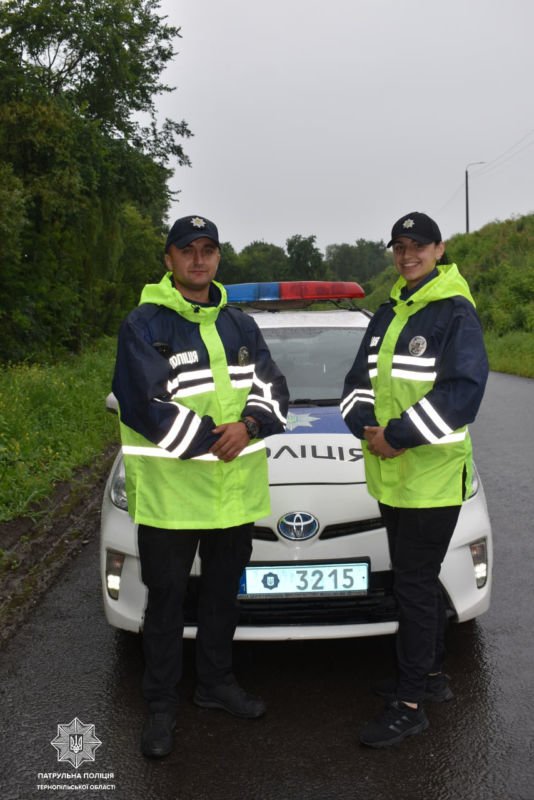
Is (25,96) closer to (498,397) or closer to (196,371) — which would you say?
(498,397)

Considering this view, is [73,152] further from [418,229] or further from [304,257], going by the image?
[304,257]

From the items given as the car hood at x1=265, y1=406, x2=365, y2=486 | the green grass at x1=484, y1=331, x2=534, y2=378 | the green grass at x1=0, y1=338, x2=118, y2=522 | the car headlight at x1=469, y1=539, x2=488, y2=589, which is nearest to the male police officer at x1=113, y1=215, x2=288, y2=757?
the car hood at x1=265, y1=406, x2=365, y2=486

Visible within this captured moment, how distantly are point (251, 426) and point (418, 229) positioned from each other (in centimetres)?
95

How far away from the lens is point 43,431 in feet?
26.2

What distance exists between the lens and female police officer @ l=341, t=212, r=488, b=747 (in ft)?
8.86

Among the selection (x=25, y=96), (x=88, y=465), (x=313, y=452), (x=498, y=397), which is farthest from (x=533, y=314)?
(x=313, y=452)

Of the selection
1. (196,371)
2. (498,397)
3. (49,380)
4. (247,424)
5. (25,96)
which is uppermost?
(25,96)

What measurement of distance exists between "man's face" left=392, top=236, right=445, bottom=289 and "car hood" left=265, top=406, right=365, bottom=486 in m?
0.84

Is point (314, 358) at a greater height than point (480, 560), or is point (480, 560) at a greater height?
point (314, 358)

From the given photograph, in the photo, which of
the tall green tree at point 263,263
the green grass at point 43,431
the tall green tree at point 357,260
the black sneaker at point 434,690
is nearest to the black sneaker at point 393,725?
the black sneaker at point 434,690

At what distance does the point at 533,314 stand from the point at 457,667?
25994 millimetres

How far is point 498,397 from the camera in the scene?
1354 cm

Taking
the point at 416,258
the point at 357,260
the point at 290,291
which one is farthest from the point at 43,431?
the point at 357,260

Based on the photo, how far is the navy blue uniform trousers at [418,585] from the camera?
282 cm
